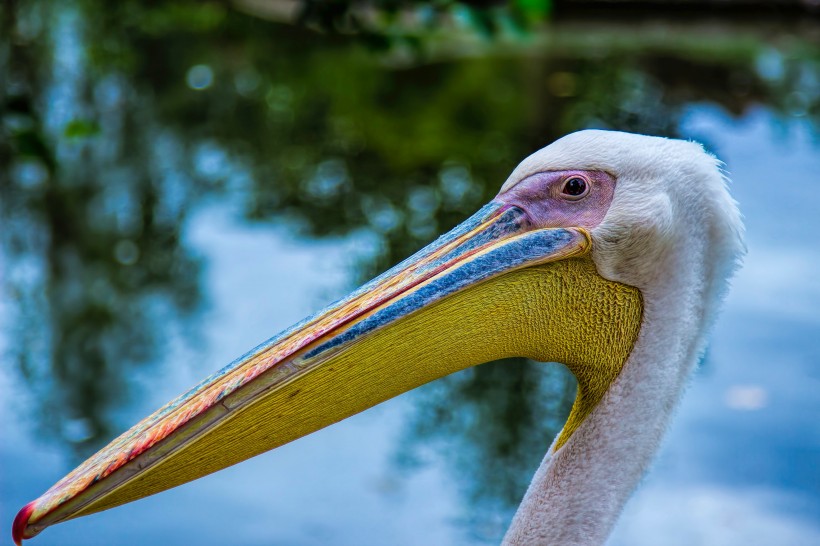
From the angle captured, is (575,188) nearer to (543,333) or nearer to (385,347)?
(543,333)

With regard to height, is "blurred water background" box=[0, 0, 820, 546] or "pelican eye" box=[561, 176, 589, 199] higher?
"blurred water background" box=[0, 0, 820, 546]

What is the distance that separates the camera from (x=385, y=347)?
1592 mm

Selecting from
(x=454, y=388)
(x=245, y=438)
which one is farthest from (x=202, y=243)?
(x=245, y=438)

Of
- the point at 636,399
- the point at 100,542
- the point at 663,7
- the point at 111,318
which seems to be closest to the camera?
the point at 636,399

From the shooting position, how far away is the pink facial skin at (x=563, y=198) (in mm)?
1658

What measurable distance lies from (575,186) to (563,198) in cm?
3

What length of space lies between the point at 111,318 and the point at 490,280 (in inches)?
148

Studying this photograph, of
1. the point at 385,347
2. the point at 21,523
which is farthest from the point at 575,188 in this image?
the point at 21,523

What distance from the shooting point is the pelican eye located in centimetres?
166

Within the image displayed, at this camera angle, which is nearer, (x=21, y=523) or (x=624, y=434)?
(x=21, y=523)

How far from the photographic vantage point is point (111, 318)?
5.00 metres

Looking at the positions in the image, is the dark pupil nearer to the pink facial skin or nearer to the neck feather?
the pink facial skin

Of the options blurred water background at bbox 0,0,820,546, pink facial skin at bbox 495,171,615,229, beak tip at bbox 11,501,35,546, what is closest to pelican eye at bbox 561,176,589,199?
pink facial skin at bbox 495,171,615,229

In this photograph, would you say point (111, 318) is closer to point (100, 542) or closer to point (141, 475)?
point (100, 542)
